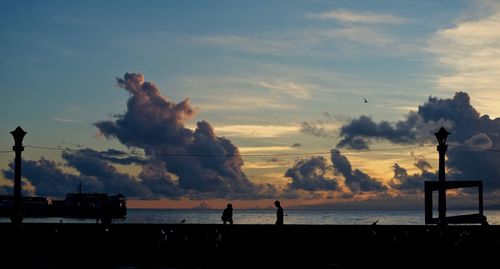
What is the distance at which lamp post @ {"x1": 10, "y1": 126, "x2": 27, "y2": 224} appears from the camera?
102ft

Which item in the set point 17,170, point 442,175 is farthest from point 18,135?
point 442,175

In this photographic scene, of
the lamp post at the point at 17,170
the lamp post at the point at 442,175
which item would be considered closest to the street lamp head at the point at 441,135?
the lamp post at the point at 442,175

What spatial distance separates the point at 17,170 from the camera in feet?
101
